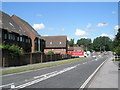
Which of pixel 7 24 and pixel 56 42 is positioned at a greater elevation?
pixel 7 24

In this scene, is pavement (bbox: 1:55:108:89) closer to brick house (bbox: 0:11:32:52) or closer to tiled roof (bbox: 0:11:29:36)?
brick house (bbox: 0:11:32:52)

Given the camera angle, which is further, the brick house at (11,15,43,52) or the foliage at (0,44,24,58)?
the brick house at (11,15,43,52)

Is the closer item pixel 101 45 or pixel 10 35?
pixel 10 35

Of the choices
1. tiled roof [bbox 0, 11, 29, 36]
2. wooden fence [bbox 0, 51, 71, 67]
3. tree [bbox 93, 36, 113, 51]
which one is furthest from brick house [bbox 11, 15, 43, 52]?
tree [bbox 93, 36, 113, 51]

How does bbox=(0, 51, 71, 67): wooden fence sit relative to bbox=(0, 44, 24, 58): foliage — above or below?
below

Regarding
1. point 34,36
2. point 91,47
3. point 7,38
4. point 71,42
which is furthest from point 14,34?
point 91,47

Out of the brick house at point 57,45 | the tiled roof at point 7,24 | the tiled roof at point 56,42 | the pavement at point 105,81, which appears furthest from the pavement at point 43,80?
the tiled roof at point 56,42

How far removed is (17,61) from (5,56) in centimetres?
325

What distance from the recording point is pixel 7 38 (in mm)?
34219

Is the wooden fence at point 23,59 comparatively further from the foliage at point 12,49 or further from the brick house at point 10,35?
the brick house at point 10,35

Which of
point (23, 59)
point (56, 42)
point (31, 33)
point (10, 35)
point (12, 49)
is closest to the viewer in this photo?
point (12, 49)

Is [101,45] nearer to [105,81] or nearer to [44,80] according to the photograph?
[105,81]

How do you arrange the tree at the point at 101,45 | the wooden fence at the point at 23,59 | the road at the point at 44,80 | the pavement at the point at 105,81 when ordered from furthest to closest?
the tree at the point at 101,45, the wooden fence at the point at 23,59, the pavement at the point at 105,81, the road at the point at 44,80

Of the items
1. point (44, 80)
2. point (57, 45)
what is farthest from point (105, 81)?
point (57, 45)
